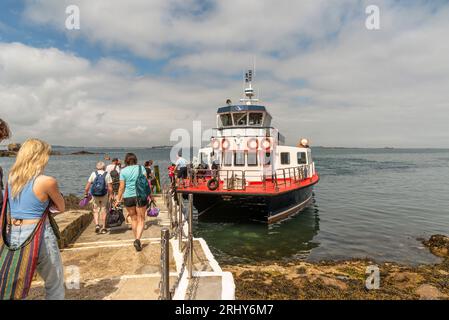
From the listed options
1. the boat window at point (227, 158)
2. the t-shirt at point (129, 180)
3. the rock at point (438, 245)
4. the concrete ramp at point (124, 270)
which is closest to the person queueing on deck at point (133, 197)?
the t-shirt at point (129, 180)

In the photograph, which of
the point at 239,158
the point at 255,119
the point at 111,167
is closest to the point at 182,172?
the point at 239,158

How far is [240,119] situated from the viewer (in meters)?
16.0

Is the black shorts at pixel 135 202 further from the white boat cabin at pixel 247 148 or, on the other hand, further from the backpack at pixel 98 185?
the white boat cabin at pixel 247 148

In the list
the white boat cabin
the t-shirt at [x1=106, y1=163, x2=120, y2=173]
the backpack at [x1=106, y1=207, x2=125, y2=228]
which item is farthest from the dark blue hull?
the backpack at [x1=106, y1=207, x2=125, y2=228]

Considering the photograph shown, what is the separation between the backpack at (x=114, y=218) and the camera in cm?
748

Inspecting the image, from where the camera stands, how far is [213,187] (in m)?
12.4

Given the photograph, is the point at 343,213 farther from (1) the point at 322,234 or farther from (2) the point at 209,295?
(2) the point at 209,295

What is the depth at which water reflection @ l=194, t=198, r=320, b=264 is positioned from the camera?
10.3 metres

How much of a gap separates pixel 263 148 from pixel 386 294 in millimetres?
9078

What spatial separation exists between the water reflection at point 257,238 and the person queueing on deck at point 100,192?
4.26 m

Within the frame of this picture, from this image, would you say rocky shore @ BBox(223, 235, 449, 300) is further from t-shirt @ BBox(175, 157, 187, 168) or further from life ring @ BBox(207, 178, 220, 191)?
t-shirt @ BBox(175, 157, 187, 168)

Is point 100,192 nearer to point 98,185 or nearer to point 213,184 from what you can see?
point 98,185

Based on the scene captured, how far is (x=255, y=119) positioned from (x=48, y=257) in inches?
546

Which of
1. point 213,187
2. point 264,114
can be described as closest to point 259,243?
point 213,187
